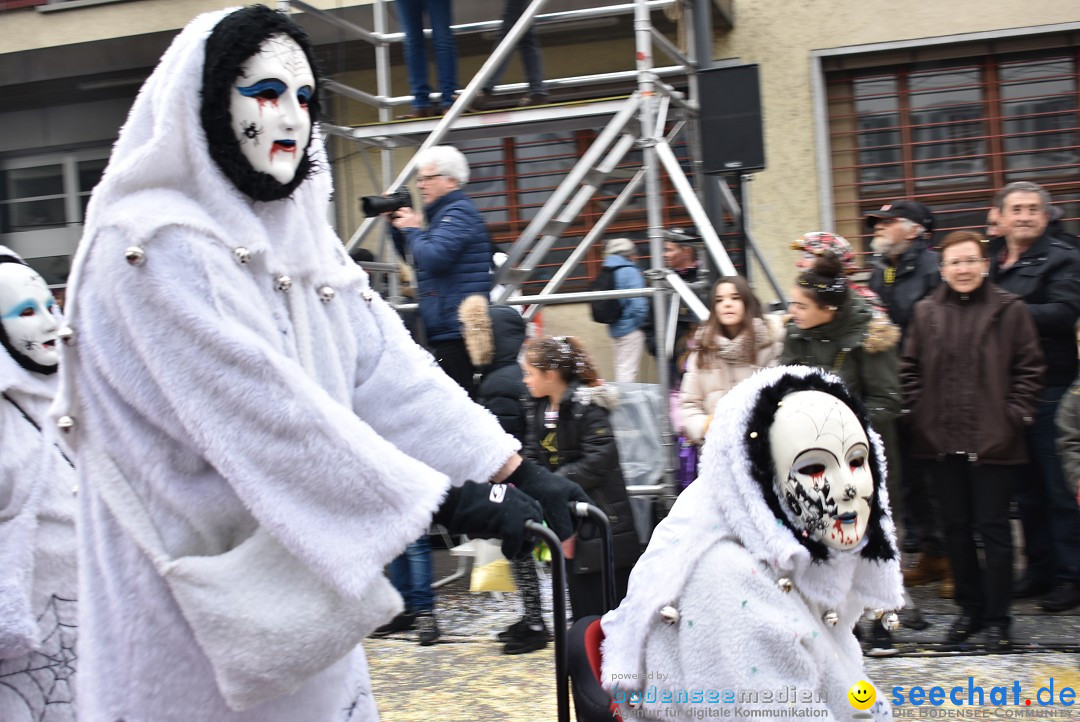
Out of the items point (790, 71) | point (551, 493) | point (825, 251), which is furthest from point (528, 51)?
point (551, 493)

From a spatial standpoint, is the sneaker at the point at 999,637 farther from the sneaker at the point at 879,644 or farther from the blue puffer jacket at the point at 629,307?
the blue puffer jacket at the point at 629,307

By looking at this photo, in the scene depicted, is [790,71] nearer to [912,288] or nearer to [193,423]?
[912,288]

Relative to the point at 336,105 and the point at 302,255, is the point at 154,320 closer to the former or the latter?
the point at 302,255

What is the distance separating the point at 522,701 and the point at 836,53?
6205 millimetres

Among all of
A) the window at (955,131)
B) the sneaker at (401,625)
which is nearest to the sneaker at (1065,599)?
the sneaker at (401,625)

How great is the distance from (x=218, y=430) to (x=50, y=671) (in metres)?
1.42

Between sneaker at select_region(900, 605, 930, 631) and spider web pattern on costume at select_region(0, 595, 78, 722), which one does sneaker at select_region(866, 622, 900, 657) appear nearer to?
sneaker at select_region(900, 605, 930, 631)

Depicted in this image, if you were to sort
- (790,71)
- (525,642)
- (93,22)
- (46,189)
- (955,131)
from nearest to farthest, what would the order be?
1. (525,642)
2. (790,71)
3. (955,131)
4. (93,22)
5. (46,189)

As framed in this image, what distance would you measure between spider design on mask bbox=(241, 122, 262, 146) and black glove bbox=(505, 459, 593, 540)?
0.82 m

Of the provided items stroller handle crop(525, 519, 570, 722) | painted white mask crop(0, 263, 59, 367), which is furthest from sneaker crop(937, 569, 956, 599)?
painted white mask crop(0, 263, 59, 367)

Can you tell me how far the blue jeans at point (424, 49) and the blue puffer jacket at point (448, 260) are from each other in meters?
1.10

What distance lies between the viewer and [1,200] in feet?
40.1

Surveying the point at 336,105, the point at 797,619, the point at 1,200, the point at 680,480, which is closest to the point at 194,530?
the point at 797,619

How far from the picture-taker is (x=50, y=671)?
324 centimetres
